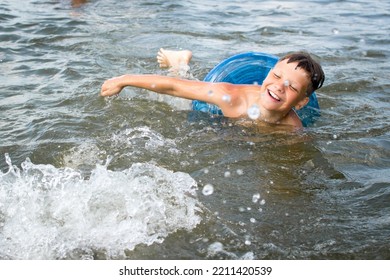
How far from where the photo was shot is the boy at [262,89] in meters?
4.28

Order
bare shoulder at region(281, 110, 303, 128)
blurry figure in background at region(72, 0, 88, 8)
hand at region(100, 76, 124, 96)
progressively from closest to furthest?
hand at region(100, 76, 124, 96), bare shoulder at region(281, 110, 303, 128), blurry figure in background at region(72, 0, 88, 8)

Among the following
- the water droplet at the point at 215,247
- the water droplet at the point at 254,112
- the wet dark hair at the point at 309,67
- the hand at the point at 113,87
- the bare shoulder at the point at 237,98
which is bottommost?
the water droplet at the point at 215,247

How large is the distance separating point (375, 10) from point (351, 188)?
8.04m

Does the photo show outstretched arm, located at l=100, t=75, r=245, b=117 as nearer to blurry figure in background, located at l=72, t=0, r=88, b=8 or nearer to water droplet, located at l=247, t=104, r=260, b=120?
water droplet, located at l=247, t=104, r=260, b=120

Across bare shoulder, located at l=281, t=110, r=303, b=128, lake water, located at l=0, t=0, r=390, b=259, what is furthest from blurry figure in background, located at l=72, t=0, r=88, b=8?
bare shoulder, located at l=281, t=110, r=303, b=128

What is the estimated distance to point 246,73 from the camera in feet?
17.7

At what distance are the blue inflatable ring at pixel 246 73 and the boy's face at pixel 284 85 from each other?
712 millimetres

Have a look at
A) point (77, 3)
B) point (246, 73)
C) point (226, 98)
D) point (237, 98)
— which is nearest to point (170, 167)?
point (226, 98)

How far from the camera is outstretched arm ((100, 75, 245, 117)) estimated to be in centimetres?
426

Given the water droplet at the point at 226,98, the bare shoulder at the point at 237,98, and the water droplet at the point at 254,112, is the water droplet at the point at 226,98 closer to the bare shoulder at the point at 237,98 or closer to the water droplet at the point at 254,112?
A: the bare shoulder at the point at 237,98

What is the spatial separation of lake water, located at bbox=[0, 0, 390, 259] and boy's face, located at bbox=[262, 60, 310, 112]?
329 millimetres

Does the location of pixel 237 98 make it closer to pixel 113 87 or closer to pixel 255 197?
pixel 113 87

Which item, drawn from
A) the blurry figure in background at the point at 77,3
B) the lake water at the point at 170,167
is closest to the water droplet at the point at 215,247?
the lake water at the point at 170,167
